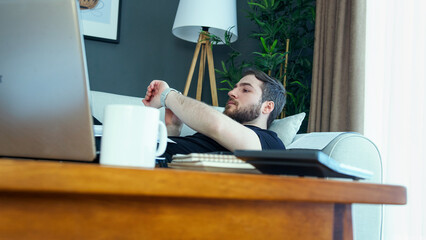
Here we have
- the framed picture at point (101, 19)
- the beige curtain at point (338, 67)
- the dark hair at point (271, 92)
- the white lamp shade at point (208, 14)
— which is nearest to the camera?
the dark hair at point (271, 92)

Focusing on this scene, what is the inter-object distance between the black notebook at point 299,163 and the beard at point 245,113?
4.60ft

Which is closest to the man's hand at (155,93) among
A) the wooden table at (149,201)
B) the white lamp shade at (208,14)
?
the white lamp shade at (208,14)

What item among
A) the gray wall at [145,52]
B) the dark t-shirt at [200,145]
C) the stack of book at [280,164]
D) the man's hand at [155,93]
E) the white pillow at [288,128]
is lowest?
the dark t-shirt at [200,145]

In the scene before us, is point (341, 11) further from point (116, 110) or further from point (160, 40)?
point (116, 110)

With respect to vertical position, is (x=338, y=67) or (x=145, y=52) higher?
(x=145, y=52)

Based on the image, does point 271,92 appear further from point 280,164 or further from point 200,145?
point 280,164

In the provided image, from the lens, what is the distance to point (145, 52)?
131 inches

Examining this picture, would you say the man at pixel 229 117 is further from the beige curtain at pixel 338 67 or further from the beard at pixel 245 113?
the beige curtain at pixel 338 67

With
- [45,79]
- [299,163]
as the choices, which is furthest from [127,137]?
[299,163]

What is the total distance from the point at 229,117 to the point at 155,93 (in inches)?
12.9

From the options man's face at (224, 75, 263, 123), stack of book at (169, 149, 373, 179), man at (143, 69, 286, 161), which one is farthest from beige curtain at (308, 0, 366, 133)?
stack of book at (169, 149, 373, 179)

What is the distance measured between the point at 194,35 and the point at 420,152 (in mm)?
1751

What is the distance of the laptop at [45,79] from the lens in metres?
0.57

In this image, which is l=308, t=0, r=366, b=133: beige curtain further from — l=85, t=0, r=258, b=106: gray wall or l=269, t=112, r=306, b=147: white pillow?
l=85, t=0, r=258, b=106: gray wall
